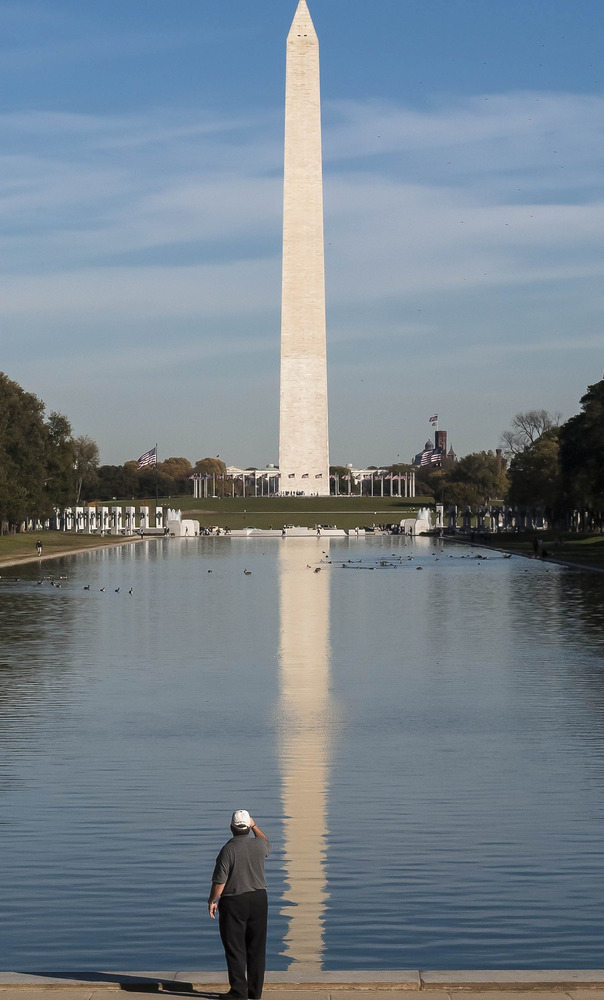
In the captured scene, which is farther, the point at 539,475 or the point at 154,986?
the point at 539,475

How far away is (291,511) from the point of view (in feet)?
465

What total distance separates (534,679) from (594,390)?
75.0 meters

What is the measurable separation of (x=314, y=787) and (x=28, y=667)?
12.2 metres

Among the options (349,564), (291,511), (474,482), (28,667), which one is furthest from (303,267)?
(28,667)

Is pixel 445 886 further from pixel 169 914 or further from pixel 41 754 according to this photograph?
pixel 41 754

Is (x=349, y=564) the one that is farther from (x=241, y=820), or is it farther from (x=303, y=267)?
Answer: (x=241, y=820)

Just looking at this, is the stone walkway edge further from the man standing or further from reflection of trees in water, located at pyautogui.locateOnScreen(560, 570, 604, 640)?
reflection of trees in water, located at pyautogui.locateOnScreen(560, 570, 604, 640)

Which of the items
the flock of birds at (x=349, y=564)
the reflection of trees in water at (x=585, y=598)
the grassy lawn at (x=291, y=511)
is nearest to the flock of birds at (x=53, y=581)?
the flock of birds at (x=349, y=564)

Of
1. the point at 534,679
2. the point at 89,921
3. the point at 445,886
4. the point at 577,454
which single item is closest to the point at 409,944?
the point at 445,886

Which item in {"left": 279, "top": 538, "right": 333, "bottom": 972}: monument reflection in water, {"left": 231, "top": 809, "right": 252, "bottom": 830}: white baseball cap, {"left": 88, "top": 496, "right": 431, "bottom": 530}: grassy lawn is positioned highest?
{"left": 88, "top": 496, "right": 431, "bottom": 530}: grassy lawn

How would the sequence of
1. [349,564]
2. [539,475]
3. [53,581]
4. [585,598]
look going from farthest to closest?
[539,475], [349,564], [53,581], [585,598]

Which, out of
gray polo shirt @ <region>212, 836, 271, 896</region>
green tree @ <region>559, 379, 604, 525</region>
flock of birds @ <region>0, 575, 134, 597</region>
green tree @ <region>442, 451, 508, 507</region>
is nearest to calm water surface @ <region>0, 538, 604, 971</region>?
gray polo shirt @ <region>212, 836, 271, 896</region>

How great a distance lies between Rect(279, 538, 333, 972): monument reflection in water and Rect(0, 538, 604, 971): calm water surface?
0.11 ft

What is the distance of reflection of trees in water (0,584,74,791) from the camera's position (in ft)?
63.8
